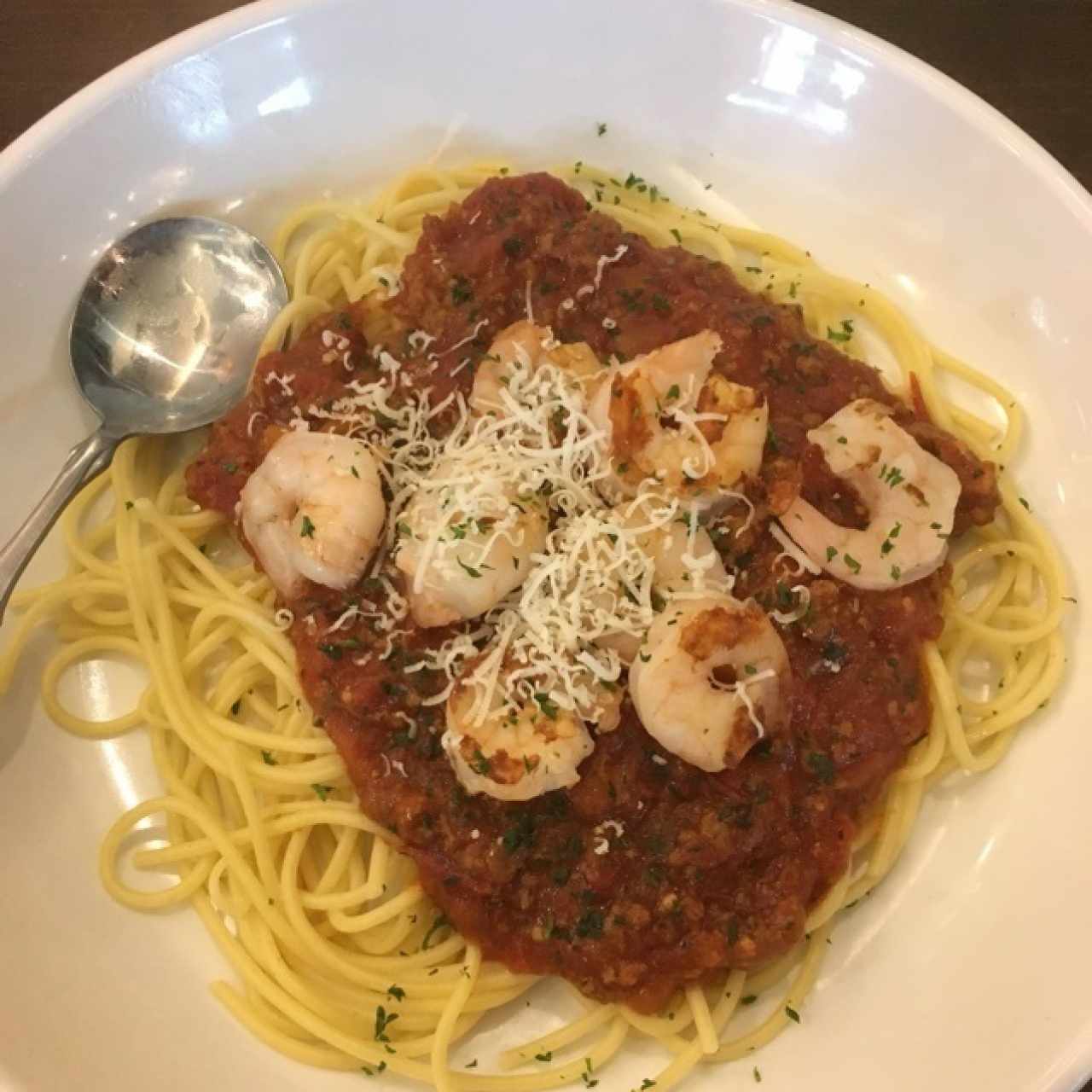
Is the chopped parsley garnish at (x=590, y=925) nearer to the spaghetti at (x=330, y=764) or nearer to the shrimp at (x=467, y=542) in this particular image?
the spaghetti at (x=330, y=764)

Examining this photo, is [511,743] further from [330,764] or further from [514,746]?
[330,764]

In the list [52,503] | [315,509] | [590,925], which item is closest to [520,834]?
[590,925]

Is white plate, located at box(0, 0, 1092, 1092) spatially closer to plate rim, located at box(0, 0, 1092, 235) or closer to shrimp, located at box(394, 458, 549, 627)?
plate rim, located at box(0, 0, 1092, 235)

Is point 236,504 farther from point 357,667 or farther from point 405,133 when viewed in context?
point 405,133

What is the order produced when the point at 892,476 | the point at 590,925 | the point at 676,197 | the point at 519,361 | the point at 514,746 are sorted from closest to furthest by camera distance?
the point at 514,746 < the point at 590,925 < the point at 892,476 < the point at 519,361 < the point at 676,197

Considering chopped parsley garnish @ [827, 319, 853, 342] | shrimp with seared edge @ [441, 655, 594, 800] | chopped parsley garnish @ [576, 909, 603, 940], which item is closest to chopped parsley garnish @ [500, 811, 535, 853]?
shrimp with seared edge @ [441, 655, 594, 800]

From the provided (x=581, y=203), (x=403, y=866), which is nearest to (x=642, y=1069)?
(x=403, y=866)
